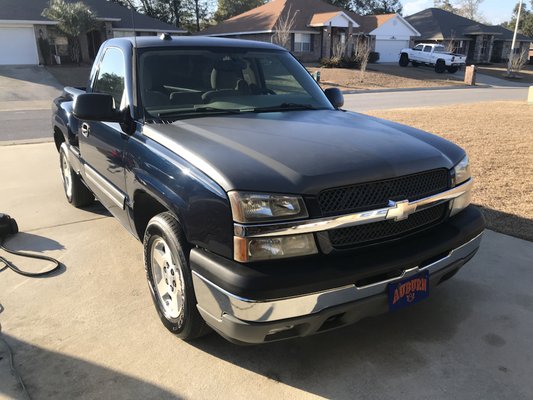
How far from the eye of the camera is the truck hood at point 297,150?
2430 mm

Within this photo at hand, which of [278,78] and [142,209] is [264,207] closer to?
[142,209]

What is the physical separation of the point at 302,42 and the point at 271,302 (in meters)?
40.4

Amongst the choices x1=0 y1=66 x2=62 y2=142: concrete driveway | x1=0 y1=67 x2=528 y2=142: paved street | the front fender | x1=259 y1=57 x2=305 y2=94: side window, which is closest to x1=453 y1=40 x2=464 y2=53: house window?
x1=0 y1=67 x2=528 y2=142: paved street

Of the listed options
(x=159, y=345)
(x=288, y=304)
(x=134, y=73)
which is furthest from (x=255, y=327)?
(x=134, y=73)

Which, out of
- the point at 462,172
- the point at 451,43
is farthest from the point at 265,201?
the point at 451,43

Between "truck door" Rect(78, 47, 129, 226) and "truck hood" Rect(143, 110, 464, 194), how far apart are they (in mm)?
575

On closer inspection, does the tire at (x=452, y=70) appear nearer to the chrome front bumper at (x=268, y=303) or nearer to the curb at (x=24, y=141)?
the curb at (x=24, y=141)

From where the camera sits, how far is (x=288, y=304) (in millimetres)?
2318

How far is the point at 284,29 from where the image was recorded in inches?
1272

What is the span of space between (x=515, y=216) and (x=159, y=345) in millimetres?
4114

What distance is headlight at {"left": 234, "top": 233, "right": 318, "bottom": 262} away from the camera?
7.68ft

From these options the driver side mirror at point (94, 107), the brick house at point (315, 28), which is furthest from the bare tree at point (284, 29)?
the driver side mirror at point (94, 107)

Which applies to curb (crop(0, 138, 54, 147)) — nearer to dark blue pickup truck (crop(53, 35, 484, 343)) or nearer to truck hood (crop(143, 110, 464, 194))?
dark blue pickup truck (crop(53, 35, 484, 343))

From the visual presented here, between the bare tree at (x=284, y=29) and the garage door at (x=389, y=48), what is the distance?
9630mm
